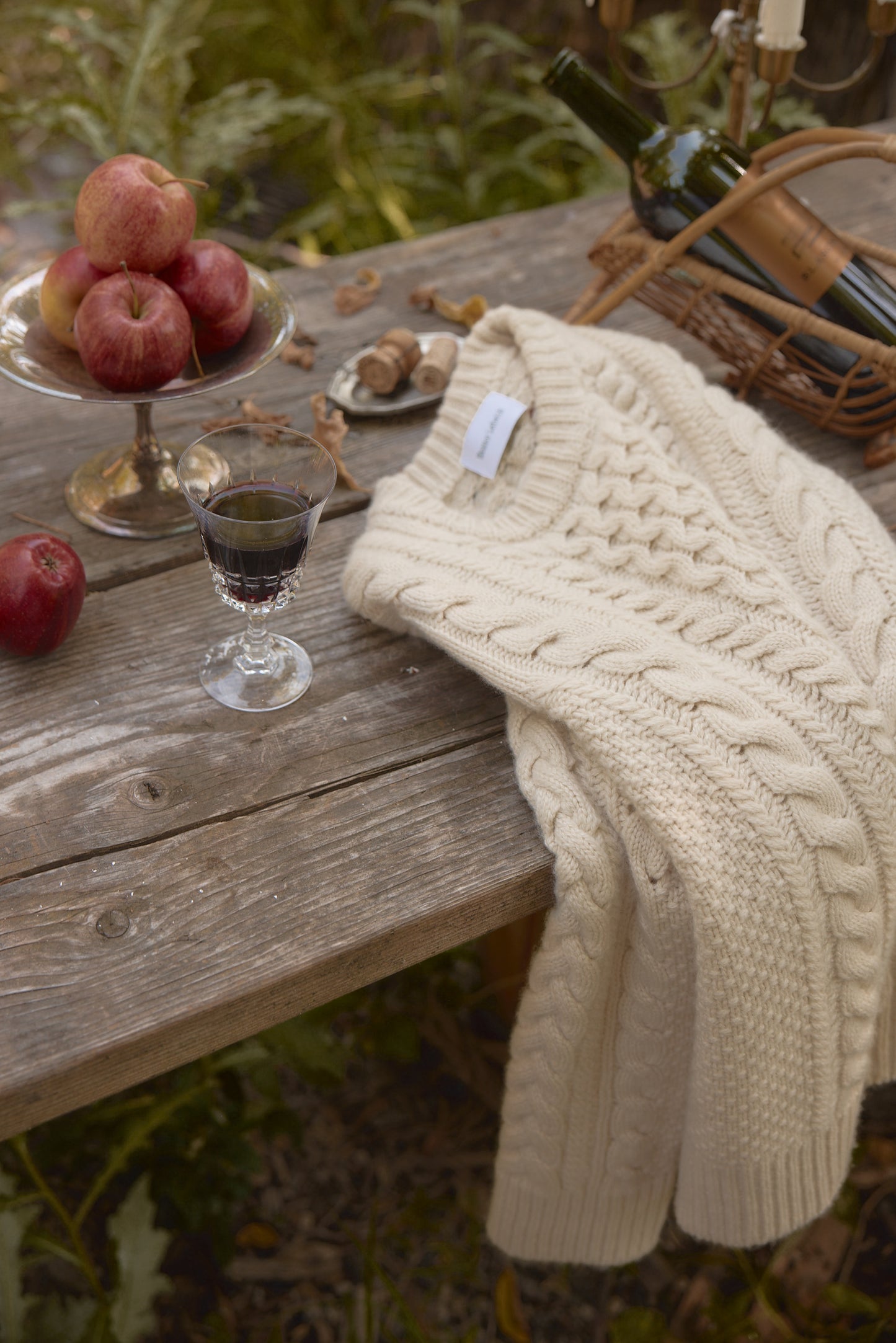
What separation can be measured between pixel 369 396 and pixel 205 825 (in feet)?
2.25

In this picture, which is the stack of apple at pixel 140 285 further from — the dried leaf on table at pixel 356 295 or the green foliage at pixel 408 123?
the green foliage at pixel 408 123

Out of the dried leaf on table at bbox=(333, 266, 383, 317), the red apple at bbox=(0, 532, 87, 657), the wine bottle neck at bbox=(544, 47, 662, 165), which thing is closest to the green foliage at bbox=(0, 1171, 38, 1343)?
the red apple at bbox=(0, 532, 87, 657)

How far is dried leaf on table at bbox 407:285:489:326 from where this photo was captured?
1.48 meters

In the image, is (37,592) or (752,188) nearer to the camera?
(37,592)

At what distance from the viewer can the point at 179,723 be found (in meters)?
0.99

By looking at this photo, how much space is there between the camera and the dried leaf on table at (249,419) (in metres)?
1.30

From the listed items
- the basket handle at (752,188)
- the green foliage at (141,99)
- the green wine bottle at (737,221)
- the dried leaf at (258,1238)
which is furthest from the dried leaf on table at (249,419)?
the green foliage at (141,99)

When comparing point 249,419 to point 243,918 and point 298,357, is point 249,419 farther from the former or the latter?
point 243,918

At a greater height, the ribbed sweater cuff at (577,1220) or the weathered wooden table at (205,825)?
the weathered wooden table at (205,825)

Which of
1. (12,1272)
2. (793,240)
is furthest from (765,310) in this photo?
(12,1272)

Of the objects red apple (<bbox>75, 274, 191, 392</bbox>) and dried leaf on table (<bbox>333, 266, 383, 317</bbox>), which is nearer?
red apple (<bbox>75, 274, 191, 392</bbox>)

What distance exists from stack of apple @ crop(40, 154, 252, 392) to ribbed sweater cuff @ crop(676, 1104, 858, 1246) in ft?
2.91

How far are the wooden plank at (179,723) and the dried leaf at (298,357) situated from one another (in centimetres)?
44

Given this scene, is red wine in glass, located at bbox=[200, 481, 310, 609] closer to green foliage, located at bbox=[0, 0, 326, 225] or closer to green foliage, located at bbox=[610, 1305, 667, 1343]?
green foliage, located at bbox=[610, 1305, 667, 1343]
